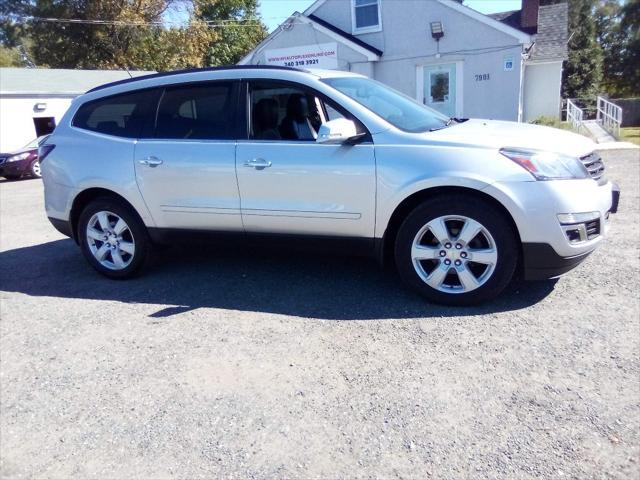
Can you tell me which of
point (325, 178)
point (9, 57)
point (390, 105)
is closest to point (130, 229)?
point (325, 178)

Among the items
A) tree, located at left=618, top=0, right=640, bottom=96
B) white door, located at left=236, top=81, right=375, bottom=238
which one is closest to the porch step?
white door, located at left=236, top=81, right=375, bottom=238

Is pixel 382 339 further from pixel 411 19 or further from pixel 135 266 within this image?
pixel 411 19

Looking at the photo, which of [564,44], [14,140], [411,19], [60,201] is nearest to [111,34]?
[14,140]

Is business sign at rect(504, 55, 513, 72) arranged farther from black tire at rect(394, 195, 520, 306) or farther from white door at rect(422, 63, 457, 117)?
black tire at rect(394, 195, 520, 306)

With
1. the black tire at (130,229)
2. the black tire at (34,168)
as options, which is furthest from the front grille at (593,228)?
→ the black tire at (34,168)

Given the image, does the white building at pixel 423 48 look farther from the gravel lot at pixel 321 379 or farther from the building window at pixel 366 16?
the gravel lot at pixel 321 379

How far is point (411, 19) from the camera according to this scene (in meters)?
16.5

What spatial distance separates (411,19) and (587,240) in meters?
14.8

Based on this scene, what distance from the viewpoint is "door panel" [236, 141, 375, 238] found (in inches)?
152

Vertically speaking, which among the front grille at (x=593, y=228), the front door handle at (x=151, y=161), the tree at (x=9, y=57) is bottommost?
the front grille at (x=593, y=228)

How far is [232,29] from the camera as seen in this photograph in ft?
138

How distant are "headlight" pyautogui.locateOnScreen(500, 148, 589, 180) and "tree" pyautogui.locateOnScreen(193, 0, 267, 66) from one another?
1514 inches

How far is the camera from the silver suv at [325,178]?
3551 millimetres

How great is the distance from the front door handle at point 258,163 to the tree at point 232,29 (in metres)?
37.4
